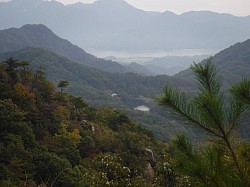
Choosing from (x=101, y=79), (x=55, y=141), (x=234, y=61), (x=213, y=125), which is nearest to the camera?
(x=213, y=125)

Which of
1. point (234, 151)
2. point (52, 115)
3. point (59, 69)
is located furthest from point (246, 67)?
point (234, 151)

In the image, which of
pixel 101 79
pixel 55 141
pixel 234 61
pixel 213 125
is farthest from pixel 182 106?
pixel 234 61

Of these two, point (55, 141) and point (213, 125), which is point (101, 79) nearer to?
point (55, 141)

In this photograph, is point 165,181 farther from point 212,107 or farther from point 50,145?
point 50,145

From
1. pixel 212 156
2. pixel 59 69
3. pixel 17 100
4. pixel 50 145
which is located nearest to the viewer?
pixel 212 156

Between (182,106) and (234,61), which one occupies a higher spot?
(182,106)

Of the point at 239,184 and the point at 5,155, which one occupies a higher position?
the point at 239,184

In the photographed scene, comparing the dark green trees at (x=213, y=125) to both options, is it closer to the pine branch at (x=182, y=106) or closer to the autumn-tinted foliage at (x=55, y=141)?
→ the pine branch at (x=182, y=106)
